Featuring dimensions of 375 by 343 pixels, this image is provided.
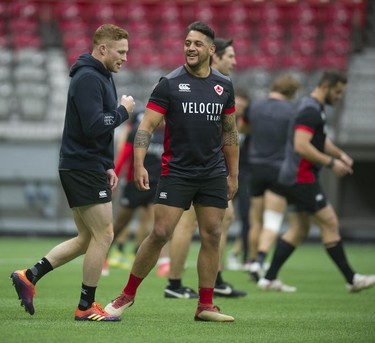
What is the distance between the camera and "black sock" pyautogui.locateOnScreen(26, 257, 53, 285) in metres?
7.18

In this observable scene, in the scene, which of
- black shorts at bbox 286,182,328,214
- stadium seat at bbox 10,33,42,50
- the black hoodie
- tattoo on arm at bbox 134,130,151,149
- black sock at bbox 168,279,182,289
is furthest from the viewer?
stadium seat at bbox 10,33,42,50

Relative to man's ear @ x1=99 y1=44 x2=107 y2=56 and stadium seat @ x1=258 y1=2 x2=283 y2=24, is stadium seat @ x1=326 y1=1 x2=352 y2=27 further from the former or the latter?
man's ear @ x1=99 y1=44 x2=107 y2=56

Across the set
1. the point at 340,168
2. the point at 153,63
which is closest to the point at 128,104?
the point at 340,168

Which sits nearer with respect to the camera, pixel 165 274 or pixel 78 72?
pixel 78 72

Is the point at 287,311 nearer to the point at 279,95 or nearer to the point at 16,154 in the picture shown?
the point at 279,95

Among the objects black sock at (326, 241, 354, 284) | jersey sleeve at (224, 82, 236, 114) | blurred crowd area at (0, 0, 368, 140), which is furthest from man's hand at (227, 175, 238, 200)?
blurred crowd area at (0, 0, 368, 140)

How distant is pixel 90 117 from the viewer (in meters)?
6.77

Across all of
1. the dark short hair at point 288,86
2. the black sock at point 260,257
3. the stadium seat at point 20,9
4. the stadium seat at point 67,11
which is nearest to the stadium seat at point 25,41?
the stadium seat at point 20,9

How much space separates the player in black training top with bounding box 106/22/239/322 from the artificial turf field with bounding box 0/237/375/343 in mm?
398

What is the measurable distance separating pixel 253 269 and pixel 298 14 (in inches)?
471

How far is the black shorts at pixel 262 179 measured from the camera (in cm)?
1176

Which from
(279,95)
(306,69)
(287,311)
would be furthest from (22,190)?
(287,311)

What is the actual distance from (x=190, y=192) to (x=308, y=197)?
298 centimetres

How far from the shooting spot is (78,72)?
22.7ft
